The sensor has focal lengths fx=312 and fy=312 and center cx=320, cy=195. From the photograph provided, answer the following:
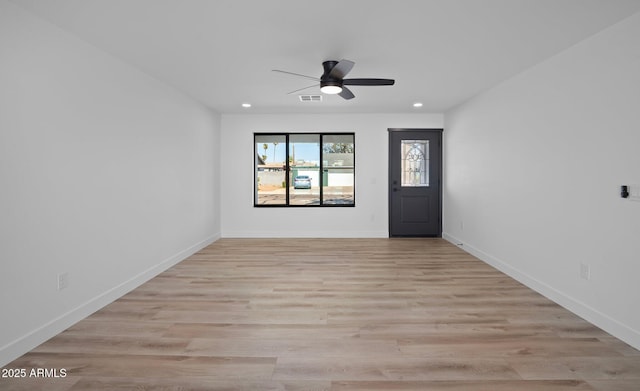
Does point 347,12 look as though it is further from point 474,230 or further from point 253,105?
point 474,230

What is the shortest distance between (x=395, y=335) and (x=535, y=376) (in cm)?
89

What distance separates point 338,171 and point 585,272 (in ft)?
14.5

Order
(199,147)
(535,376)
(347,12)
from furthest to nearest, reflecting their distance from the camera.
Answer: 1. (199,147)
2. (347,12)
3. (535,376)

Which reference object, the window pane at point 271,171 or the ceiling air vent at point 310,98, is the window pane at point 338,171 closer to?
the window pane at point 271,171

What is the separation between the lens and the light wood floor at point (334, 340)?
1.89 metres

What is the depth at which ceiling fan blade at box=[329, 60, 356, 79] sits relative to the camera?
3.06 metres

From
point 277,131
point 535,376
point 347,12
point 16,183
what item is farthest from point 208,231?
point 535,376

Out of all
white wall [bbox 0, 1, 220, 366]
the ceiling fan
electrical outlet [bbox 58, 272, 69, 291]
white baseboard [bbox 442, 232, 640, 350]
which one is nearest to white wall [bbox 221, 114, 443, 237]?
white wall [bbox 0, 1, 220, 366]

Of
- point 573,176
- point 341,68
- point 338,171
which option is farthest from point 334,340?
point 338,171

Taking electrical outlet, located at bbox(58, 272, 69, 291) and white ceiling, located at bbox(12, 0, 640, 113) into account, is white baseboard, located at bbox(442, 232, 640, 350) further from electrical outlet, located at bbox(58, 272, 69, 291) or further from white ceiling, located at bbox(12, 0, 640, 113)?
electrical outlet, located at bbox(58, 272, 69, 291)

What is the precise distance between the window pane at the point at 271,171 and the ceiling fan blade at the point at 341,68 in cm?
328

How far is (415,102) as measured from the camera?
17.6 feet

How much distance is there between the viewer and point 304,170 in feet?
21.5

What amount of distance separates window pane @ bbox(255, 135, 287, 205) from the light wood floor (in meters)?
2.78
